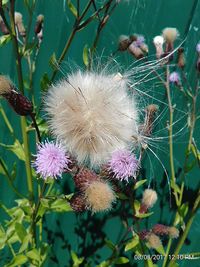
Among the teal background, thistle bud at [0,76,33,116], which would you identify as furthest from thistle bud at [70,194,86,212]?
the teal background

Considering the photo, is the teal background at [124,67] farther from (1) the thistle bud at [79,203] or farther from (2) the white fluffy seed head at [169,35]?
(1) the thistle bud at [79,203]

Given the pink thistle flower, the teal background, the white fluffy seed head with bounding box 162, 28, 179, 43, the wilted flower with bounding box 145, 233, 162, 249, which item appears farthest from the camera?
the teal background

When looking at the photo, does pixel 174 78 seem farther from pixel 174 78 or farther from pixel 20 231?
pixel 20 231

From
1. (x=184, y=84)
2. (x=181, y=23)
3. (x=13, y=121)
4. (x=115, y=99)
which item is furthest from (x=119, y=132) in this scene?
(x=13, y=121)

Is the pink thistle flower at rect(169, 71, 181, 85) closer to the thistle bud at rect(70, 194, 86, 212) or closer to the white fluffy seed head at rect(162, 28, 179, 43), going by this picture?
the white fluffy seed head at rect(162, 28, 179, 43)

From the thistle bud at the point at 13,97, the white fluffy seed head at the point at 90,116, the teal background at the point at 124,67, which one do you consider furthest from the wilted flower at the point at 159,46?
the thistle bud at the point at 13,97

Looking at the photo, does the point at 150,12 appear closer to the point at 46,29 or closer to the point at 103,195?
the point at 46,29

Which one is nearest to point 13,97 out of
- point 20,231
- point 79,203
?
point 79,203

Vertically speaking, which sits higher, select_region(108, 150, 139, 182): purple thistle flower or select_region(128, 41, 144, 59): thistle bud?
select_region(128, 41, 144, 59): thistle bud
